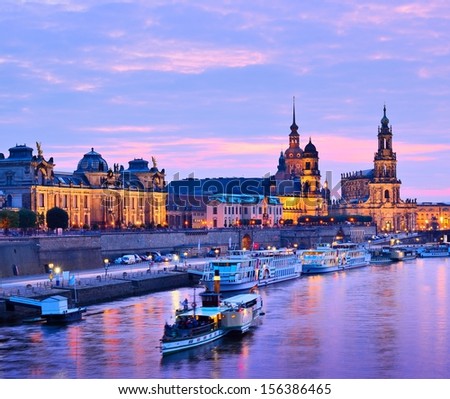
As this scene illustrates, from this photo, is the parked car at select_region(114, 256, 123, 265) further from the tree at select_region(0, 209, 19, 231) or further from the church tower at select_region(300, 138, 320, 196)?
the church tower at select_region(300, 138, 320, 196)

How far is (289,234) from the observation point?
118875mm

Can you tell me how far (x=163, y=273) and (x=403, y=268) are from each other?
30918 millimetres

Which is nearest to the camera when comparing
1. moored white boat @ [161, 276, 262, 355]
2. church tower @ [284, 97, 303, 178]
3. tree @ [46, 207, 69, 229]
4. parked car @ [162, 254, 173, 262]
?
moored white boat @ [161, 276, 262, 355]

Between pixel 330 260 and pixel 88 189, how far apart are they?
87.8ft

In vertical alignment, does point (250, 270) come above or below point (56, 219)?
below

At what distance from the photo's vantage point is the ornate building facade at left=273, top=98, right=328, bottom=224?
159m

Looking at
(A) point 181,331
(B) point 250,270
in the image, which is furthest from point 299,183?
(A) point 181,331

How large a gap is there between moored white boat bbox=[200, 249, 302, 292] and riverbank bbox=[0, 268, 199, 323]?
8.60 feet

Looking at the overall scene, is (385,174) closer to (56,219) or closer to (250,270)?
(56,219)

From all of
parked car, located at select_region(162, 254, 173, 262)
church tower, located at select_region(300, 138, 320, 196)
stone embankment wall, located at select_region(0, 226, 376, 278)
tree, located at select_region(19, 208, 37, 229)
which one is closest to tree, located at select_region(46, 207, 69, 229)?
tree, located at select_region(19, 208, 37, 229)

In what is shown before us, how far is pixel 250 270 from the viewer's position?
6525 centimetres

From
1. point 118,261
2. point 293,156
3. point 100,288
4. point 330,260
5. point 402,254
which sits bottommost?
point 100,288

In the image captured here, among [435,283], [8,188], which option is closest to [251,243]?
[8,188]

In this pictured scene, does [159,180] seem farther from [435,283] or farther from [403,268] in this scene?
[435,283]
